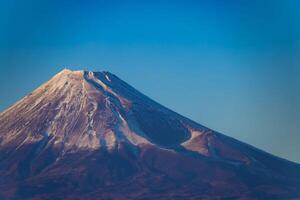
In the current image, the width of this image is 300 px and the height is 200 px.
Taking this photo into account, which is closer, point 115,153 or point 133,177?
point 133,177

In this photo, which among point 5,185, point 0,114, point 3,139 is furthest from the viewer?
point 0,114

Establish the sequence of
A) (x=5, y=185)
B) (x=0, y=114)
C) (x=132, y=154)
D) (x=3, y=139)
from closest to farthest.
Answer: (x=5, y=185)
(x=132, y=154)
(x=3, y=139)
(x=0, y=114)

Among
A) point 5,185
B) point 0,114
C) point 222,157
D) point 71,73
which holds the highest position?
point 71,73

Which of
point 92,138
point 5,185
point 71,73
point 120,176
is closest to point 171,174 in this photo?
point 120,176

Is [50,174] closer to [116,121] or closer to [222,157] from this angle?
[116,121]

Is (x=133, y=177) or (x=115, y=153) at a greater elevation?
(x=115, y=153)

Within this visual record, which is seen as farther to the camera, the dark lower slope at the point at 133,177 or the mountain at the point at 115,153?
the mountain at the point at 115,153

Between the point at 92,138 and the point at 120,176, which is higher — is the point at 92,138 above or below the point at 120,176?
above

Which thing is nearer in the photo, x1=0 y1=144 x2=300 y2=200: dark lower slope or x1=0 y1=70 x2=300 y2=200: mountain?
x1=0 y1=144 x2=300 y2=200: dark lower slope
